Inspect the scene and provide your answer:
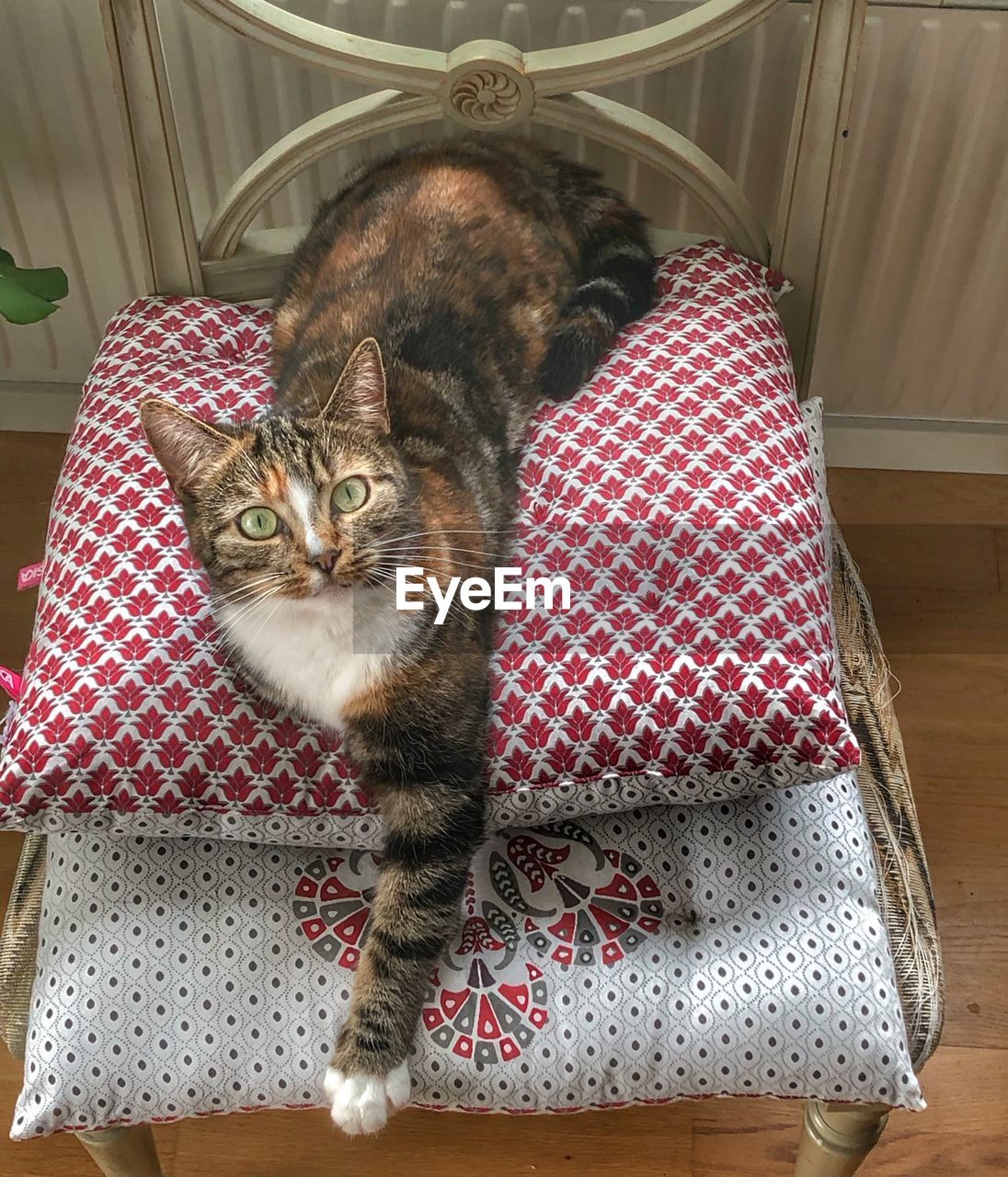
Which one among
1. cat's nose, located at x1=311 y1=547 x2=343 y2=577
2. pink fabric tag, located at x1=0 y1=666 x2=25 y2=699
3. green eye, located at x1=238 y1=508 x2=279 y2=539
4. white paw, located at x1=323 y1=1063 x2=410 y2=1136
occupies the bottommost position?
white paw, located at x1=323 y1=1063 x2=410 y2=1136

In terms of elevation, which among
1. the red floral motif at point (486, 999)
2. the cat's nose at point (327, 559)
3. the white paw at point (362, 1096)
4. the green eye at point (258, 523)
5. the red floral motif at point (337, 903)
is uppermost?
the green eye at point (258, 523)

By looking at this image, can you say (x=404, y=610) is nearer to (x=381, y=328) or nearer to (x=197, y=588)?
(x=197, y=588)

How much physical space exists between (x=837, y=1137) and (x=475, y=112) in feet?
3.21

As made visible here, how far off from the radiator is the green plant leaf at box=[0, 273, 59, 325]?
0.93 feet

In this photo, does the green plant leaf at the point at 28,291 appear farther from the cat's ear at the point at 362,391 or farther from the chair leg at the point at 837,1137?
the chair leg at the point at 837,1137

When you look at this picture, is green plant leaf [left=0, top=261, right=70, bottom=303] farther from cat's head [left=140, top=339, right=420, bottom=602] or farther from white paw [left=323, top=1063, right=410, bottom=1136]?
white paw [left=323, top=1063, right=410, bottom=1136]

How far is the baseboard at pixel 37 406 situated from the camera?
164 cm

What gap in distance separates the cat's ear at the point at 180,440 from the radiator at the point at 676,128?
24.0 inches

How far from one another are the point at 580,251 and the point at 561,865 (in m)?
0.61

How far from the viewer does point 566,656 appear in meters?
0.93

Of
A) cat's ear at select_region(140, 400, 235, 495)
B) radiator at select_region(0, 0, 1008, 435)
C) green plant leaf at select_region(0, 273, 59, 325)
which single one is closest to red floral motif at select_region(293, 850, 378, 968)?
cat's ear at select_region(140, 400, 235, 495)

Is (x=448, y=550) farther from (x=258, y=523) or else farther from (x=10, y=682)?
(x=10, y=682)

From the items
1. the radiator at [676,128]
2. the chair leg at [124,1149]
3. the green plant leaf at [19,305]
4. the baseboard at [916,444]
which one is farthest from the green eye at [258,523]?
the baseboard at [916,444]

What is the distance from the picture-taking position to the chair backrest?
104 centimetres
